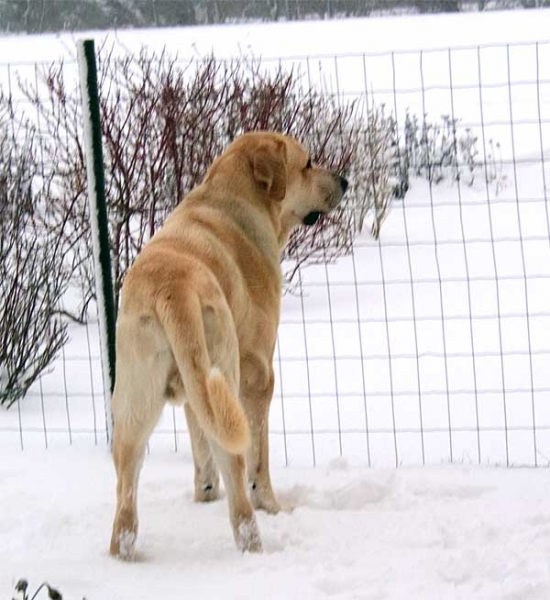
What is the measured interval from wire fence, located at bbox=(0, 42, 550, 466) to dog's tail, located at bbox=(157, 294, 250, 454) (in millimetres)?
2024

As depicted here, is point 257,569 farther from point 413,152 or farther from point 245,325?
point 413,152

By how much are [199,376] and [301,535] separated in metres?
1.00

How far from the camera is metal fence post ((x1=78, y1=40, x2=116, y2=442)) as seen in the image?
5.72m

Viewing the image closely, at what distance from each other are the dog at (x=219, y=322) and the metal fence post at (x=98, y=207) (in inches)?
33.7

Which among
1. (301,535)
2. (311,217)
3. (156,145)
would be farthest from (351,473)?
(156,145)

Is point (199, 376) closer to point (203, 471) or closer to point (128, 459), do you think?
point (128, 459)

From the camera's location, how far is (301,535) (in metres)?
4.53

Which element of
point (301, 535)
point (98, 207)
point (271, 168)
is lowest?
point (301, 535)

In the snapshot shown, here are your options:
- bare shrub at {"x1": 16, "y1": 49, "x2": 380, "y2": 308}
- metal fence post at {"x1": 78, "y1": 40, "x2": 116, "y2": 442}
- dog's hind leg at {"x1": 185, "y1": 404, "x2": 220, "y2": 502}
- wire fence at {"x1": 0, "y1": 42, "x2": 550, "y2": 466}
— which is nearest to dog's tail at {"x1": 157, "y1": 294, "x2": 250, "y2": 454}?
dog's hind leg at {"x1": 185, "y1": 404, "x2": 220, "y2": 502}

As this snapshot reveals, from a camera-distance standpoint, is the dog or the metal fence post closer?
the dog

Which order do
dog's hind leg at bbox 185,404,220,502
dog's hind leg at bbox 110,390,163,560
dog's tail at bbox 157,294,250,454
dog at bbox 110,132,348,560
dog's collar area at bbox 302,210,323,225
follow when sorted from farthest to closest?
1. dog's collar area at bbox 302,210,323,225
2. dog's hind leg at bbox 185,404,220,502
3. dog's hind leg at bbox 110,390,163,560
4. dog at bbox 110,132,348,560
5. dog's tail at bbox 157,294,250,454

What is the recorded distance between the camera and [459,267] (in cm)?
1157

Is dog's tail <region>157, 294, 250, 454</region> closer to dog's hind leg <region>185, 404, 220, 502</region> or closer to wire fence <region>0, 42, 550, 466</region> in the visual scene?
dog's hind leg <region>185, 404, 220, 502</region>

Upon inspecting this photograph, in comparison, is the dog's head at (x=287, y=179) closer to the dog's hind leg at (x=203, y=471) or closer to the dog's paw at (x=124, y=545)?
the dog's hind leg at (x=203, y=471)
